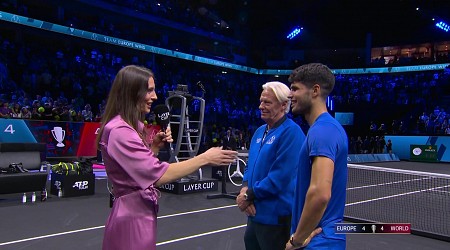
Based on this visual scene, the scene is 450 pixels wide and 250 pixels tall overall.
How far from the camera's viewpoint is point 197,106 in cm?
2398

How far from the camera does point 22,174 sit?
7.43m

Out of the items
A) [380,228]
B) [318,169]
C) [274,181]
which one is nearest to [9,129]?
[380,228]

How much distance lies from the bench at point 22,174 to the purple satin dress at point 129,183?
6.42 meters

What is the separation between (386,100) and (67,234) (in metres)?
28.4

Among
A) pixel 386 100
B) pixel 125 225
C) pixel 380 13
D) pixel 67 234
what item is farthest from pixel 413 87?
pixel 125 225

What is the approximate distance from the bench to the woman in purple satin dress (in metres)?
6.41

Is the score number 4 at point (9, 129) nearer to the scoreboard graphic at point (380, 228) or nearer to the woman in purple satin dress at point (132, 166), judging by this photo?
the scoreboard graphic at point (380, 228)

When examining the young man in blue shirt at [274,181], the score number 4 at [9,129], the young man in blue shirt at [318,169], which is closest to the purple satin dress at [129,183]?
the young man in blue shirt at [318,169]

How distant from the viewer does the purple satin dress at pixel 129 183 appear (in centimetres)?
186

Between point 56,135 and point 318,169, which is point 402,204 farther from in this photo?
point 56,135

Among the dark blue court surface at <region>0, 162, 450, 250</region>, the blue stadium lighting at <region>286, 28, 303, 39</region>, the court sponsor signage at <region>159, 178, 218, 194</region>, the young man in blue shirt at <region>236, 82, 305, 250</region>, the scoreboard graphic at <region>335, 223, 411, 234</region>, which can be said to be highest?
the blue stadium lighting at <region>286, 28, 303, 39</region>

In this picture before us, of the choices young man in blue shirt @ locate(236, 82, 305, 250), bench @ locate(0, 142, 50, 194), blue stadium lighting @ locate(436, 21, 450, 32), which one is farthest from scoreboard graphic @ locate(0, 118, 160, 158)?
blue stadium lighting @ locate(436, 21, 450, 32)

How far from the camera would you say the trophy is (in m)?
12.8

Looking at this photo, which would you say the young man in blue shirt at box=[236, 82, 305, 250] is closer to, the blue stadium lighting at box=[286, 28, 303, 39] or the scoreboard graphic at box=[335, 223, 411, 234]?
the scoreboard graphic at box=[335, 223, 411, 234]
